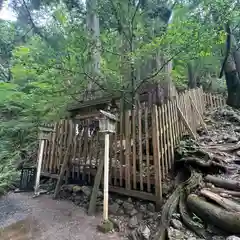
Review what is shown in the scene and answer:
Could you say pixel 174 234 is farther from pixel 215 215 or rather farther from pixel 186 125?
pixel 186 125

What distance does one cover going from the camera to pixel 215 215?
2400 mm

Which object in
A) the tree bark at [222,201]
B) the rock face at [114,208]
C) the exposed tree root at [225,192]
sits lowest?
the rock face at [114,208]

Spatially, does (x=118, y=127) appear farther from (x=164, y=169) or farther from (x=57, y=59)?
(x=57, y=59)

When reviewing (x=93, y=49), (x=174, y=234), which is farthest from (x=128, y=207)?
(x=93, y=49)

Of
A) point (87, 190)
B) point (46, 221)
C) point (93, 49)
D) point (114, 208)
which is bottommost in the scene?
point (46, 221)

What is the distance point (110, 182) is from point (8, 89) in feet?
21.1

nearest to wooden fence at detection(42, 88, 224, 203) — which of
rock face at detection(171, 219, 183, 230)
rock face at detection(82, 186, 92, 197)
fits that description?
rock face at detection(82, 186, 92, 197)

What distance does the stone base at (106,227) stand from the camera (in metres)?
3.12

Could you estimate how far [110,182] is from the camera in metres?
4.31

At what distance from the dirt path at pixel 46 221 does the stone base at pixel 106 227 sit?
8 centimetres

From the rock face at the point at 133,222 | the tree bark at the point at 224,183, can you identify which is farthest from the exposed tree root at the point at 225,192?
the rock face at the point at 133,222

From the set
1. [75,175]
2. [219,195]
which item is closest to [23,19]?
[75,175]

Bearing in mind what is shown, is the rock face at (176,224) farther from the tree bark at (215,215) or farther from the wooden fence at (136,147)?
the wooden fence at (136,147)

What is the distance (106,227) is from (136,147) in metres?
1.51
